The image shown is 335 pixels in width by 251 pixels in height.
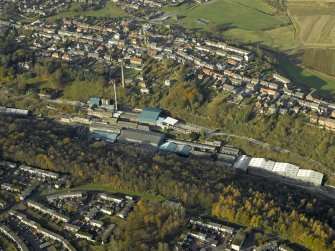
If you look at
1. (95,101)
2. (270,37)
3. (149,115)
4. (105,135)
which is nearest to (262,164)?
(149,115)

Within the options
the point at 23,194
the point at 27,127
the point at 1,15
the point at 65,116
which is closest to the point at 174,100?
the point at 65,116

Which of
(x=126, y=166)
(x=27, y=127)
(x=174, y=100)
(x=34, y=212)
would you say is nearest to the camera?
(x=34, y=212)

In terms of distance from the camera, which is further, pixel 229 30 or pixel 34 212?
pixel 229 30

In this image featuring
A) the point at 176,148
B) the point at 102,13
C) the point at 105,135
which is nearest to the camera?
the point at 176,148

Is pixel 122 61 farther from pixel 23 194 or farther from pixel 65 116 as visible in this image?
pixel 23 194

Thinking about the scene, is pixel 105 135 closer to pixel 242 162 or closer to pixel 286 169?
pixel 242 162

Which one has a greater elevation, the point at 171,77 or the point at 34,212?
the point at 171,77
